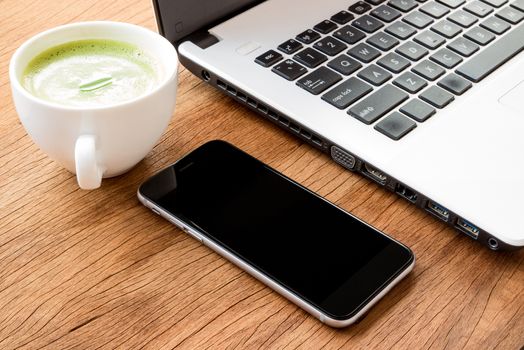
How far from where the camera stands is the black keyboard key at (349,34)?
785mm

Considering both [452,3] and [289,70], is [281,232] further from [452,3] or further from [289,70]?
[452,3]

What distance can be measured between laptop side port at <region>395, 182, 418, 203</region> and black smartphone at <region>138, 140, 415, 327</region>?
52 millimetres

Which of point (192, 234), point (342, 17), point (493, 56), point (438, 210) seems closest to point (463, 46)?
point (493, 56)

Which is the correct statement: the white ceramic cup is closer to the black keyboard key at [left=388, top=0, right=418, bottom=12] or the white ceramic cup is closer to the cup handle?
the cup handle

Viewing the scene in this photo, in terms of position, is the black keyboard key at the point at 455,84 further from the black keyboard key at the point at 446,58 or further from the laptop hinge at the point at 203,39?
the laptop hinge at the point at 203,39

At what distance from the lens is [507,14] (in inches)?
33.2

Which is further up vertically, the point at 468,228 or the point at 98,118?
the point at 98,118

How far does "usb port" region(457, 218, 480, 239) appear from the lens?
1.99 ft

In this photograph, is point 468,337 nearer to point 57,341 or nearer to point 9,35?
point 57,341

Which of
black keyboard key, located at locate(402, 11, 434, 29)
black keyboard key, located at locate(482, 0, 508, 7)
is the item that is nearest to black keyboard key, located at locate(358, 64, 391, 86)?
black keyboard key, located at locate(402, 11, 434, 29)

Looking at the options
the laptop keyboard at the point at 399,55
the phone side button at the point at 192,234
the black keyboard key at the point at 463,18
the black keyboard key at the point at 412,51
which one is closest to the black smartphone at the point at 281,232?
the phone side button at the point at 192,234

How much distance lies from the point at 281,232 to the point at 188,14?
0.94 feet

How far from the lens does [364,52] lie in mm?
765

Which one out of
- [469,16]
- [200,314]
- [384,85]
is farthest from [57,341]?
[469,16]
